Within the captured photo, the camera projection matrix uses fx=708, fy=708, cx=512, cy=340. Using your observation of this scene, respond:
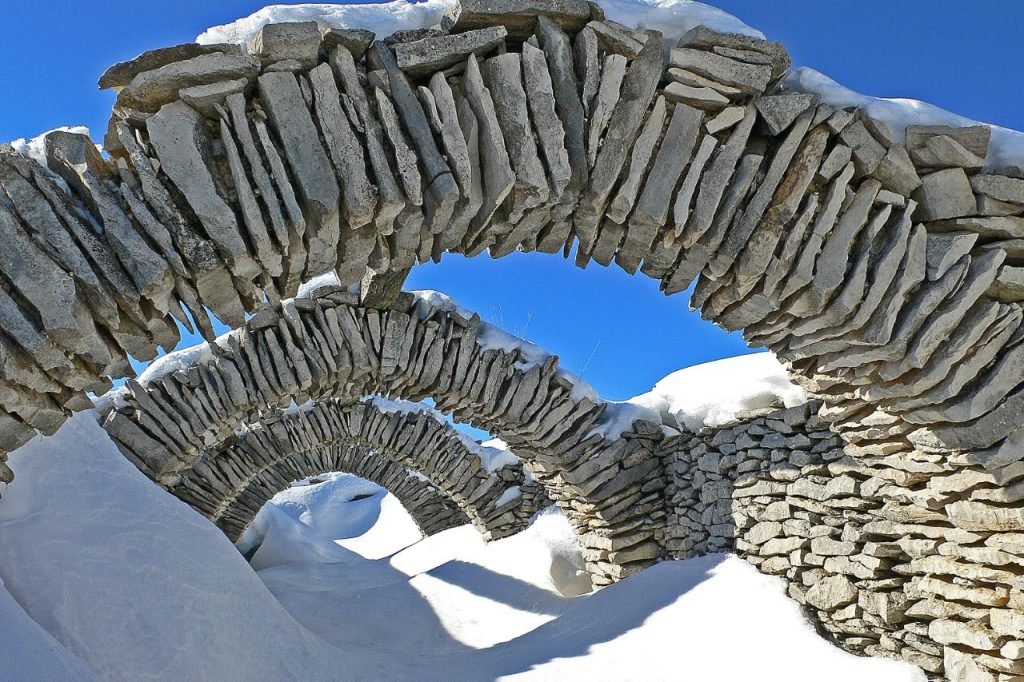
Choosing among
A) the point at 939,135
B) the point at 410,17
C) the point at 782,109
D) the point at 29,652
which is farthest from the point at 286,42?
the point at 939,135

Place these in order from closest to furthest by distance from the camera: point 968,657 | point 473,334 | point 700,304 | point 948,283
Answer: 1. point 948,283
2. point 700,304
3. point 968,657
4. point 473,334

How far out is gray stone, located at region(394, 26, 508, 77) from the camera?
2.38 metres

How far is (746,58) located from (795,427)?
306 centimetres

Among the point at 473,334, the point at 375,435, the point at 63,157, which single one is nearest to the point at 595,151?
the point at 63,157

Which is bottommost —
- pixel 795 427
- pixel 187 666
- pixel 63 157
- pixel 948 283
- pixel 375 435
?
pixel 187 666

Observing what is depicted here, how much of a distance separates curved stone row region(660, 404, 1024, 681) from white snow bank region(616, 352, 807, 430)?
0.42 feet

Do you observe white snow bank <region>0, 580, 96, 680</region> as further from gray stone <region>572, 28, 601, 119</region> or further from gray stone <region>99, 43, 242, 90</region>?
gray stone <region>572, 28, 601, 119</region>

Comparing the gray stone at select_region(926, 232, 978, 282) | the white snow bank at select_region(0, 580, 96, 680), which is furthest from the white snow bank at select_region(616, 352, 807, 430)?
the white snow bank at select_region(0, 580, 96, 680)

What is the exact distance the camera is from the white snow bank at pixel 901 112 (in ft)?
9.16

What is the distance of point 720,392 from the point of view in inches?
239

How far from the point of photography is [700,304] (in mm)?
3049

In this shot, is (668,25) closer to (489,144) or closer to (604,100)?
(604,100)

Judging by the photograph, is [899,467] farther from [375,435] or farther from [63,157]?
[375,435]

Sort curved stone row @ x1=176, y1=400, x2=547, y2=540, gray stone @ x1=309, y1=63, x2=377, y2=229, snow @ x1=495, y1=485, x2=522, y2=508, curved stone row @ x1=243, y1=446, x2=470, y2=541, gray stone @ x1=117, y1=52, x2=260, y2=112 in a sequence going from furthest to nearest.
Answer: curved stone row @ x1=243, y1=446, x2=470, y2=541
snow @ x1=495, y1=485, x2=522, y2=508
curved stone row @ x1=176, y1=400, x2=547, y2=540
gray stone @ x1=309, y1=63, x2=377, y2=229
gray stone @ x1=117, y1=52, x2=260, y2=112
